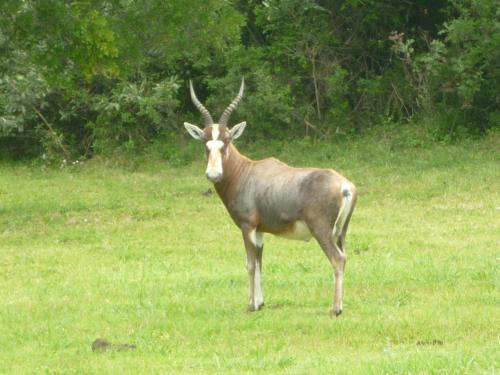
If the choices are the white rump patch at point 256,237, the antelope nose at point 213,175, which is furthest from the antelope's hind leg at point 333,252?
the antelope nose at point 213,175

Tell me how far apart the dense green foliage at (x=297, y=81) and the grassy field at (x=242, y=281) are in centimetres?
225

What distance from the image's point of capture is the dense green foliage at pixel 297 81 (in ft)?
82.0

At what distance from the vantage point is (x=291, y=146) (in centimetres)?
2692

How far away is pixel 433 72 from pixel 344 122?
281 cm

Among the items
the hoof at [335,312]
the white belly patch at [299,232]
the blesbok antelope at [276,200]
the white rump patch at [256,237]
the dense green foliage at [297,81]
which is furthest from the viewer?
the dense green foliage at [297,81]

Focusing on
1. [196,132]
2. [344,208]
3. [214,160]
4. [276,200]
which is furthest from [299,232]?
[196,132]

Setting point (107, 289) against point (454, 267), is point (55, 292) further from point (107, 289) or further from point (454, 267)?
point (454, 267)

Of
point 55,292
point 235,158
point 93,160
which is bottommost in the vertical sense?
point 93,160

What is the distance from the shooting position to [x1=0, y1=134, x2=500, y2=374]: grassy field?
9.70 m

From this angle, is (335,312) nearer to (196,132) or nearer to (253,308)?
(253,308)

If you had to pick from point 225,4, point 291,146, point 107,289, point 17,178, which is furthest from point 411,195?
point 17,178

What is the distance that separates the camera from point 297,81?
91.7 feet

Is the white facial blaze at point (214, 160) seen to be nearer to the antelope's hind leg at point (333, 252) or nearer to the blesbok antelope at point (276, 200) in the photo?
the blesbok antelope at point (276, 200)

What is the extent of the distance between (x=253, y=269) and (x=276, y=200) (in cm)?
78
